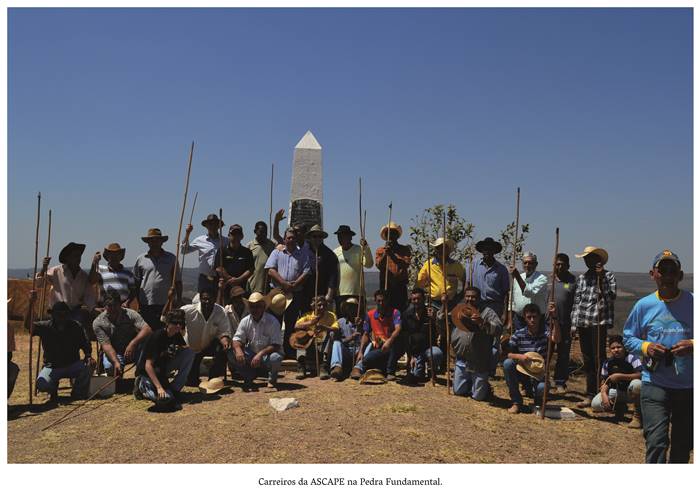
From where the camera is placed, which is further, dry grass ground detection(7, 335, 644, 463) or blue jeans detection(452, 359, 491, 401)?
blue jeans detection(452, 359, 491, 401)

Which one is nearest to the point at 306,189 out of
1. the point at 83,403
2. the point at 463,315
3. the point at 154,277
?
the point at 154,277

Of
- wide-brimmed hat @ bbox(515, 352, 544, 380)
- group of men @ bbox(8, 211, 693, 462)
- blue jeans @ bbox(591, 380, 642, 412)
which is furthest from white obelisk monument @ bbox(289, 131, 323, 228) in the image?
blue jeans @ bbox(591, 380, 642, 412)

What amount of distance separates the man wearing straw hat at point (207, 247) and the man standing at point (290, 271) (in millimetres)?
808

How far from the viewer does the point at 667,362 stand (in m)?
3.76

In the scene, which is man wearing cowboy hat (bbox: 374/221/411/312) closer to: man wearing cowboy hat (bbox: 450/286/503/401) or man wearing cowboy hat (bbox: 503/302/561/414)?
man wearing cowboy hat (bbox: 450/286/503/401)

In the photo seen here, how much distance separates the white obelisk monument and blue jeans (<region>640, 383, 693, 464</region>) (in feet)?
24.7

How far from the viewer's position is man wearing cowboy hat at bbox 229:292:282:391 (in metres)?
6.89

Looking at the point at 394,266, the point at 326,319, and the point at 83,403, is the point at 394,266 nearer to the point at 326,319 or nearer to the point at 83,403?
the point at 326,319

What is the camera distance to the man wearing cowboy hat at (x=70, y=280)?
7.13m

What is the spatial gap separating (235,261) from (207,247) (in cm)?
49

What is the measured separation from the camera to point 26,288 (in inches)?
555

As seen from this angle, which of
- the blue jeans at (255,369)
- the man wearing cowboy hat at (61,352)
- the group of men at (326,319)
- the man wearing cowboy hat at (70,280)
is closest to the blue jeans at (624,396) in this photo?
the group of men at (326,319)

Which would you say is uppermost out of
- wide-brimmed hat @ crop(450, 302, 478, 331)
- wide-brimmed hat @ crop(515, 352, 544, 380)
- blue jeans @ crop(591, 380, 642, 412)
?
wide-brimmed hat @ crop(450, 302, 478, 331)

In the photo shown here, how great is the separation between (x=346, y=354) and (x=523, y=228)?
7205mm
